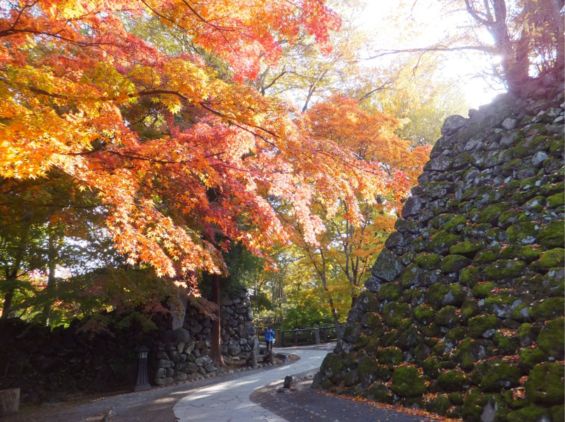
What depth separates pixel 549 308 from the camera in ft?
16.7

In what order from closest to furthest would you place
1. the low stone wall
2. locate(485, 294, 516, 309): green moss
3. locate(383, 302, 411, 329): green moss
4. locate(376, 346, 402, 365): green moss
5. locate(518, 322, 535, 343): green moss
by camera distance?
locate(518, 322, 535, 343): green moss → locate(485, 294, 516, 309): green moss → locate(376, 346, 402, 365): green moss → locate(383, 302, 411, 329): green moss → the low stone wall

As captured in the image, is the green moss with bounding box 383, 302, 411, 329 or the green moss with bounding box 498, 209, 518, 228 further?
the green moss with bounding box 383, 302, 411, 329

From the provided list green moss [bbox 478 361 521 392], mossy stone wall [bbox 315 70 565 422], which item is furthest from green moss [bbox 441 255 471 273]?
green moss [bbox 478 361 521 392]

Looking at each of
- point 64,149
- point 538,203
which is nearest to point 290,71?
point 538,203

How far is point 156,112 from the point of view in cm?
968

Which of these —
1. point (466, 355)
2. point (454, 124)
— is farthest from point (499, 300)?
point (454, 124)

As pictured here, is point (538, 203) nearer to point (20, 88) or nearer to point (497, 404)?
point (497, 404)

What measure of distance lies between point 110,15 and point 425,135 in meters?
15.0

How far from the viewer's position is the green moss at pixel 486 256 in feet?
20.8

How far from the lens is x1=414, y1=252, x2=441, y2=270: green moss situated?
7137 mm

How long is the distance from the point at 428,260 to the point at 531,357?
266 centimetres

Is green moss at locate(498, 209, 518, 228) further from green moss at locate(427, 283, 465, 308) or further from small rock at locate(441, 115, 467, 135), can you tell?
small rock at locate(441, 115, 467, 135)

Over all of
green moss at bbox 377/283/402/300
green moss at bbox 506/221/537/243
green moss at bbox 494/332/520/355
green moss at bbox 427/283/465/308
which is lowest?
green moss at bbox 494/332/520/355

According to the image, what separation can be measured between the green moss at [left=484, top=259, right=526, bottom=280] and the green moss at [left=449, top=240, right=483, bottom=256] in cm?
51
